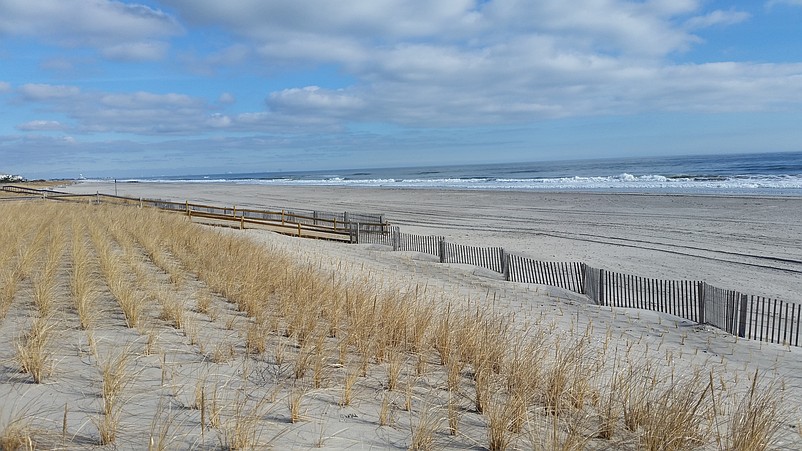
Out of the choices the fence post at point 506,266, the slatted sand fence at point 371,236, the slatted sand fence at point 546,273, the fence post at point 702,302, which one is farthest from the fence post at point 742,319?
the slatted sand fence at point 371,236

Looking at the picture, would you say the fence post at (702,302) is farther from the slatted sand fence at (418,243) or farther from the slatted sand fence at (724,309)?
the slatted sand fence at (418,243)

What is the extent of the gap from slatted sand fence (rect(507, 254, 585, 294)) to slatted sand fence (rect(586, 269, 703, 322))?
67 centimetres

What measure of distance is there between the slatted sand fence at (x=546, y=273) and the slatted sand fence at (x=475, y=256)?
2.10 feet

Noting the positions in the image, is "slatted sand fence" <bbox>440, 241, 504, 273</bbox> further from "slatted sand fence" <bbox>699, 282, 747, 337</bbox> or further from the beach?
"slatted sand fence" <bbox>699, 282, 747, 337</bbox>

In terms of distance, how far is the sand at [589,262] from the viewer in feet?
14.7

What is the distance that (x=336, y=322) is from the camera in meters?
6.78

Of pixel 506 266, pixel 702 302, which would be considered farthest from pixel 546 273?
pixel 702 302

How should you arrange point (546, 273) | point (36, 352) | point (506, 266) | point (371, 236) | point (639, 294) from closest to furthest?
point (36, 352)
point (639, 294)
point (546, 273)
point (506, 266)
point (371, 236)

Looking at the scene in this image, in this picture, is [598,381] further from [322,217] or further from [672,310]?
[322,217]

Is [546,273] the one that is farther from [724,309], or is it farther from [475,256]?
[724,309]

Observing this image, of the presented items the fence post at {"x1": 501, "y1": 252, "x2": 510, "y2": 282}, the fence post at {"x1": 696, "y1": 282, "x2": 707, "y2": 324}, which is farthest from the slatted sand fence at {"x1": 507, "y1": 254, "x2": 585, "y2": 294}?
the fence post at {"x1": 696, "y1": 282, "x2": 707, "y2": 324}

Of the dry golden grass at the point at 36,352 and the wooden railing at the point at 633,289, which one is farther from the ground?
the dry golden grass at the point at 36,352

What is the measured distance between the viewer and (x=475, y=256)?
55.6 feet

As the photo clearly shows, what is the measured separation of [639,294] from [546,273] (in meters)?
2.39
